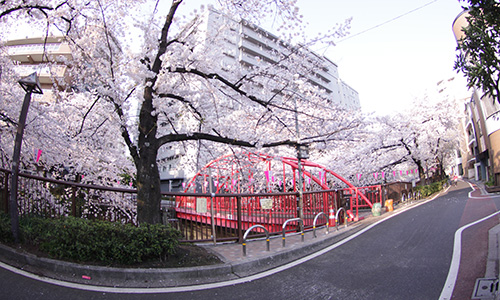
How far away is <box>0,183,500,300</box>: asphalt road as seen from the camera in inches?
152

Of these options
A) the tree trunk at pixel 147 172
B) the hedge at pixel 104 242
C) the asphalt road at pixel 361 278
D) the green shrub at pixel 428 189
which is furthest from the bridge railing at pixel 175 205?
the green shrub at pixel 428 189

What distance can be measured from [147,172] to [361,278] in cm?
475

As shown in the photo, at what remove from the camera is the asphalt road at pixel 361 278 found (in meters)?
3.85

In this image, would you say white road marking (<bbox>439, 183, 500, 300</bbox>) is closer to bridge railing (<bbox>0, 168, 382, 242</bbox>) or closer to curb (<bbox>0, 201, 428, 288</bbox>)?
curb (<bbox>0, 201, 428, 288</bbox>)

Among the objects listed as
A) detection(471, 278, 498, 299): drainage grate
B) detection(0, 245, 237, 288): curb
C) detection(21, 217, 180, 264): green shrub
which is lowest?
detection(471, 278, 498, 299): drainage grate

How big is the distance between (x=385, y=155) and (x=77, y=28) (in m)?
23.8

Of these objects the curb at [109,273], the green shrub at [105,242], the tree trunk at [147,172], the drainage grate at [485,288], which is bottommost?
the drainage grate at [485,288]

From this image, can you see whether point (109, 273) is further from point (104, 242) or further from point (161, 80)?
point (161, 80)

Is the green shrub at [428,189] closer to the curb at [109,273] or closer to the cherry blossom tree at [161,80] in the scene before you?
the cherry blossom tree at [161,80]

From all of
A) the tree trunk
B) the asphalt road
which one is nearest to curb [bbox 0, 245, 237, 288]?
the asphalt road

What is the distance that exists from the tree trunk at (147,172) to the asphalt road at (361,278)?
82.5 inches

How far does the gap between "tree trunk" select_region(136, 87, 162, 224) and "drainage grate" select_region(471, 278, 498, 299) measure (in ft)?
18.5

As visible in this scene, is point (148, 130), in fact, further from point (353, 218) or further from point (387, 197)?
point (387, 197)

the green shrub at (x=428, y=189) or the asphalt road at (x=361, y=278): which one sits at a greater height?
the green shrub at (x=428, y=189)
